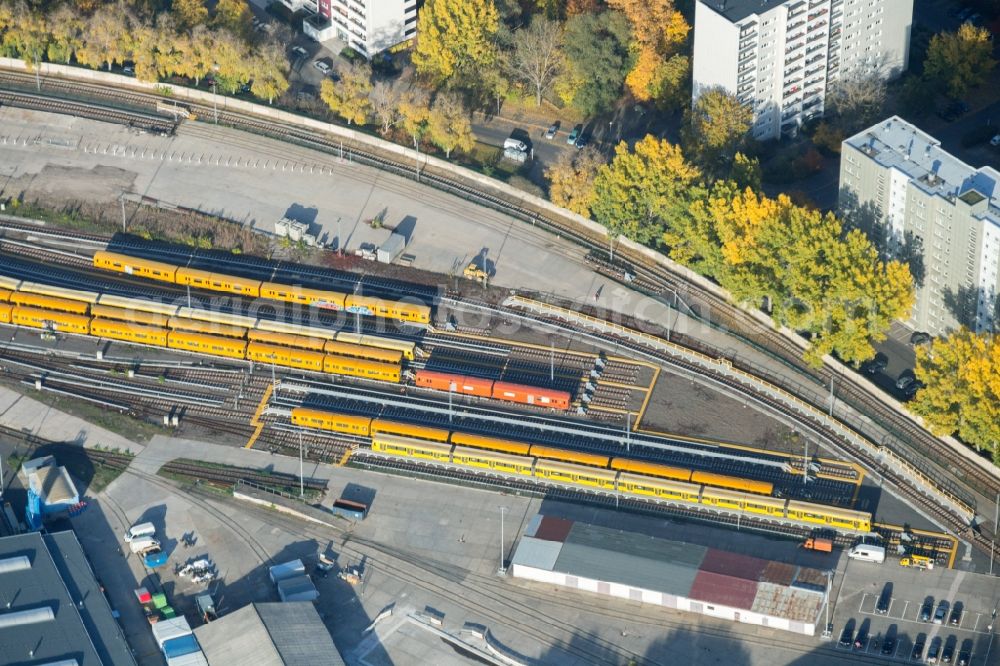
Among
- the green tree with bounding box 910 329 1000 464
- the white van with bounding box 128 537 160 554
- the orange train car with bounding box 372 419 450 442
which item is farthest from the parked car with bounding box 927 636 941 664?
the white van with bounding box 128 537 160 554

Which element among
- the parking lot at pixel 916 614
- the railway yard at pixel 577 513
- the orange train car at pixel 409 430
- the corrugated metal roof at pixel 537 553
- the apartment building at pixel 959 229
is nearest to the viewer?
the parking lot at pixel 916 614

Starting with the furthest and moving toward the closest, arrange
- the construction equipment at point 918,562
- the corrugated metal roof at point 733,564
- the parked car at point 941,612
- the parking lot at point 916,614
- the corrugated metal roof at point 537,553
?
the corrugated metal roof at point 537,553 → the construction equipment at point 918,562 → the corrugated metal roof at point 733,564 → the parked car at point 941,612 → the parking lot at point 916,614

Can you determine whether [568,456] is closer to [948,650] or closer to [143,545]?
[948,650]

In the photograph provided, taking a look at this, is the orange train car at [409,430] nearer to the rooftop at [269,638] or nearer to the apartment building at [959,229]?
the rooftop at [269,638]

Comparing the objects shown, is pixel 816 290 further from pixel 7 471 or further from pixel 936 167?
pixel 7 471

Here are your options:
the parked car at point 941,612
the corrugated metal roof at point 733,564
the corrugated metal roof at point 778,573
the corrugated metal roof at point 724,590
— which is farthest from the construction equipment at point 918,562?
the corrugated metal roof at point 724,590

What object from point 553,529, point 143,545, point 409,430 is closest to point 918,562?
point 553,529
